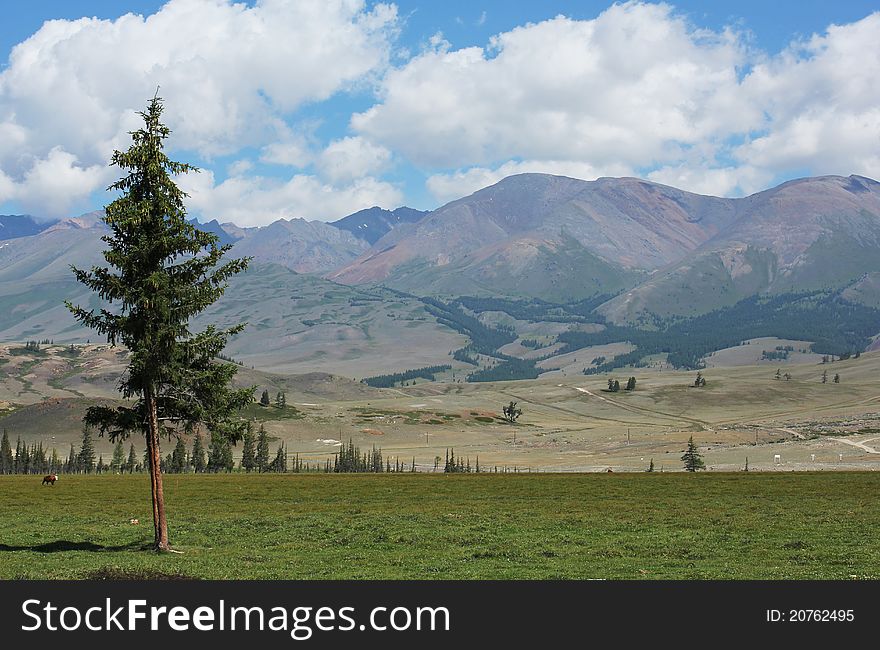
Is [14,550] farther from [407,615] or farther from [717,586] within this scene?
[717,586]

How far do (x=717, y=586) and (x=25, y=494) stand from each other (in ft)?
215

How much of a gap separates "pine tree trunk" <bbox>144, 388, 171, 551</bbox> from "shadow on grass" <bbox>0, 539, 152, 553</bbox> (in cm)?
116

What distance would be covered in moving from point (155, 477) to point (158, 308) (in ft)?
24.8

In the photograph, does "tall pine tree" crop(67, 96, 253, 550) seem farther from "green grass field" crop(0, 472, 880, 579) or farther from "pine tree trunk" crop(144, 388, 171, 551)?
"green grass field" crop(0, 472, 880, 579)

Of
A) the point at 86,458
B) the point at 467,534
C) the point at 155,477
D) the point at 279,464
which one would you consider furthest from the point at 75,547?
the point at 86,458

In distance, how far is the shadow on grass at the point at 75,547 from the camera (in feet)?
113

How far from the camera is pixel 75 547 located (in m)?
35.6

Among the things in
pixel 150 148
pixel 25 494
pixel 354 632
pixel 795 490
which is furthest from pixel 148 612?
pixel 25 494

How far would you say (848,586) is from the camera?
21844 millimetres

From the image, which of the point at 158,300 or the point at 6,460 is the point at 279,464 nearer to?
the point at 6,460

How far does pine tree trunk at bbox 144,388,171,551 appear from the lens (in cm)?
3388

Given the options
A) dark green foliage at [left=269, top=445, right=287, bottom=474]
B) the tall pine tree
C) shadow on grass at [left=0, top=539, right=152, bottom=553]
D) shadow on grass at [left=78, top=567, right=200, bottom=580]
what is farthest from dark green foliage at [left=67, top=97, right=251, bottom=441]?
dark green foliage at [left=269, top=445, right=287, bottom=474]

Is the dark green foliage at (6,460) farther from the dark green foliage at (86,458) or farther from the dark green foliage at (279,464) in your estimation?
the dark green foliage at (279,464)

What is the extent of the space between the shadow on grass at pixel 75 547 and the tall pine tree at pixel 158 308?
196cm
